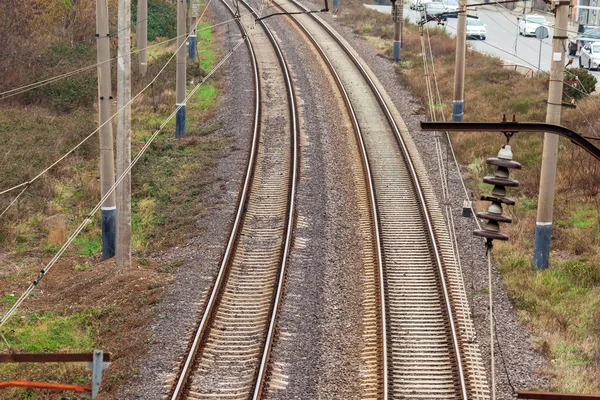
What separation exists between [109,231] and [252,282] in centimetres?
396

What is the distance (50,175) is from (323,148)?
771cm

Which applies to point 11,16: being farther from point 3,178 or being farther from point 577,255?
point 577,255

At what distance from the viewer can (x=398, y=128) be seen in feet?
93.5

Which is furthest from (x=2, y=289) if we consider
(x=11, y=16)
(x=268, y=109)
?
(x=11, y=16)

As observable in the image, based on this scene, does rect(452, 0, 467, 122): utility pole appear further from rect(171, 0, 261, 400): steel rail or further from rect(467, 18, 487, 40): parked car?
rect(467, 18, 487, 40): parked car

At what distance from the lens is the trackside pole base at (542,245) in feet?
59.3

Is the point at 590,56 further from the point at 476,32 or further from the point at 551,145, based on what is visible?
the point at 551,145

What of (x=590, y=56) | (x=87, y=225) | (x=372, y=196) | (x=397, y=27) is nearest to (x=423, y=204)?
(x=372, y=196)

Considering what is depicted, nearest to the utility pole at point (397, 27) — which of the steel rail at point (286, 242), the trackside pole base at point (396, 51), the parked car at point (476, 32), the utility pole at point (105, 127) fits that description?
the trackside pole base at point (396, 51)

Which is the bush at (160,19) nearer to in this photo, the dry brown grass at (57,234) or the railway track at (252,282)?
the railway track at (252,282)

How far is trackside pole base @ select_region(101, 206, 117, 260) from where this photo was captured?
62.7 ft

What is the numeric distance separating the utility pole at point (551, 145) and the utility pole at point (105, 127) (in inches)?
340

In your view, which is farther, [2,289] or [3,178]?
[3,178]

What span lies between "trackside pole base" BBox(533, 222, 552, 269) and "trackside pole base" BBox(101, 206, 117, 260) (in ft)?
28.7
